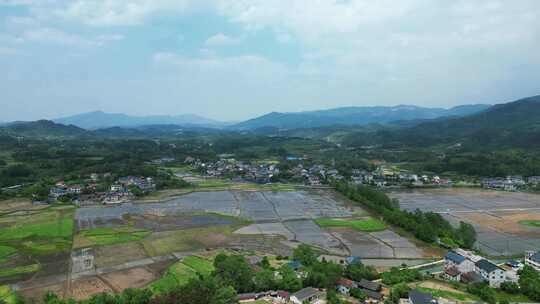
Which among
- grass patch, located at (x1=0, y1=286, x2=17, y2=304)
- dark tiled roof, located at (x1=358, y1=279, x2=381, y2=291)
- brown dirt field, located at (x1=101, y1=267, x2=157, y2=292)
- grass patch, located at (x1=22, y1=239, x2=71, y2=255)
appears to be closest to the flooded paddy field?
dark tiled roof, located at (x1=358, y1=279, x2=381, y2=291)

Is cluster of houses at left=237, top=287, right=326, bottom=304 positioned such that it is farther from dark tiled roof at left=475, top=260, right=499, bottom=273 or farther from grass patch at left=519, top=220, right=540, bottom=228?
grass patch at left=519, top=220, right=540, bottom=228

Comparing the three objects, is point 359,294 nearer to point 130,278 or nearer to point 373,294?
point 373,294

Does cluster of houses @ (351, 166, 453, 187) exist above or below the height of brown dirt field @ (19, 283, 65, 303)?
above

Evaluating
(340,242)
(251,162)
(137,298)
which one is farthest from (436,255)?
(251,162)

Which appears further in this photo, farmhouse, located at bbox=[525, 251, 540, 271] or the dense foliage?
the dense foliage

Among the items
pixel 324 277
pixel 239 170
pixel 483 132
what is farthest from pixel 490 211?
pixel 483 132

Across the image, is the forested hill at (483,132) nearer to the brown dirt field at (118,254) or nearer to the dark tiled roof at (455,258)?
the dark tiled roof at (455,258)

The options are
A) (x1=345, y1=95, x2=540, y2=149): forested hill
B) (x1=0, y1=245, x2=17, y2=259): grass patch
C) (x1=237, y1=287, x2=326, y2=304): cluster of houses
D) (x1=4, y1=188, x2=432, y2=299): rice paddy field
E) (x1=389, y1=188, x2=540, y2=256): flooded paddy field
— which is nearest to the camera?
(x1=237, y1=287, x2=326, y2=304): cluster of houses
